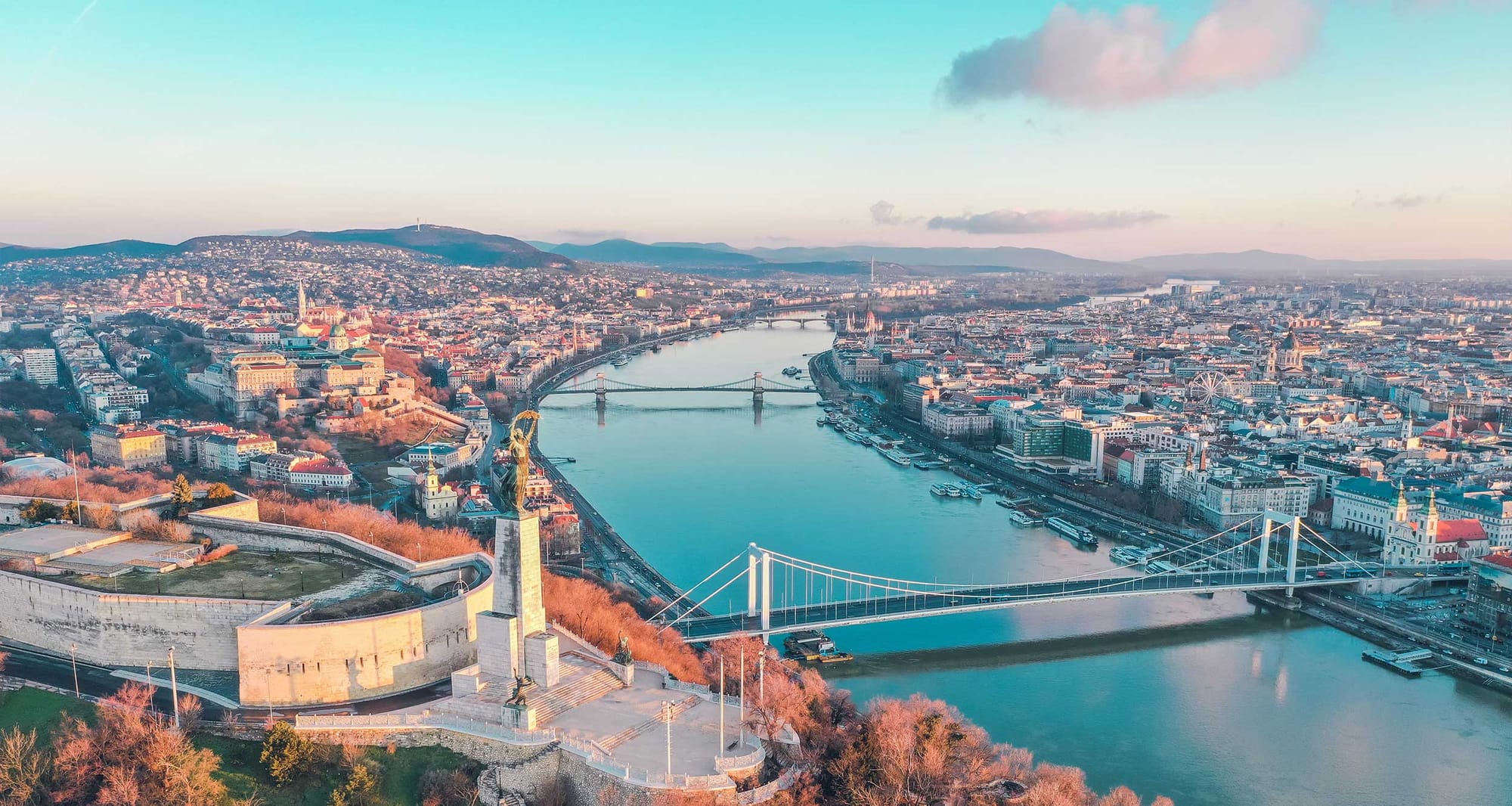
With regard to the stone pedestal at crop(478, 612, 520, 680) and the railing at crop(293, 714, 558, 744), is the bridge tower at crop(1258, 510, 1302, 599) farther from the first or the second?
the railing at crop(293, 714, 558, 744)

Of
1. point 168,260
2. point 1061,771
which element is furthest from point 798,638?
point 168,260

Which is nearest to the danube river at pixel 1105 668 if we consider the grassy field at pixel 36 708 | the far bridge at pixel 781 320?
the grassy field at pixel 36 708

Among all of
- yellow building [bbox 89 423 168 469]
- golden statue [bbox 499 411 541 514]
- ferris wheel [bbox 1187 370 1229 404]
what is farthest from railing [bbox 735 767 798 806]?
ferris wheel [bbox 1187 370 1229 404]

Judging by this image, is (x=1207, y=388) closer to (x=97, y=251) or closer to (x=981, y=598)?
(x=981, y=598)

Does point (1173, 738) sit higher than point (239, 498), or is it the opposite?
point (239, 498)

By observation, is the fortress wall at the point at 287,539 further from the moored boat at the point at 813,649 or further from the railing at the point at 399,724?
the moored boat at the point at 813,649

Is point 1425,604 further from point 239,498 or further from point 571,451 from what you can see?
point 571,451
